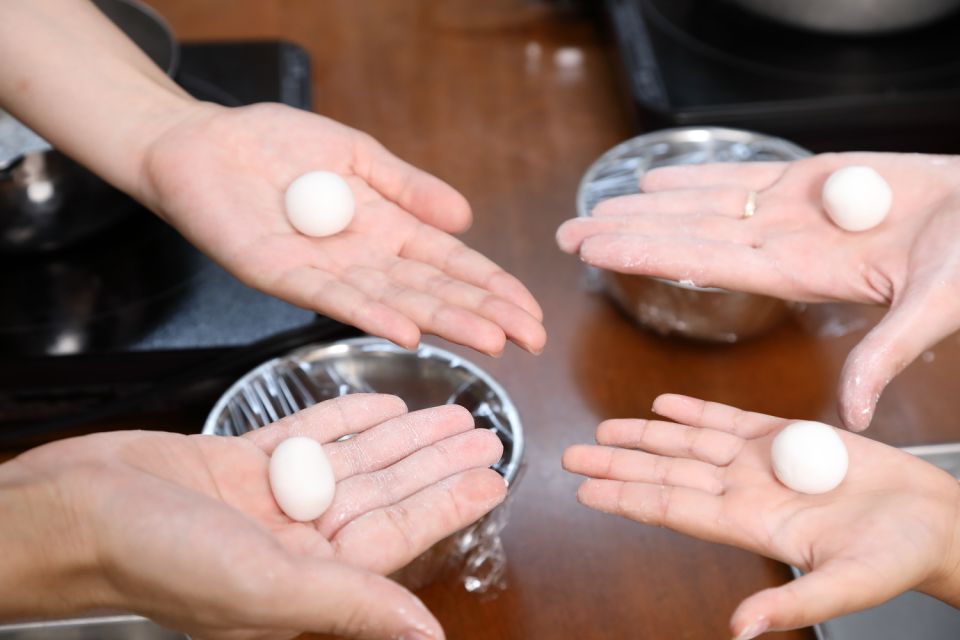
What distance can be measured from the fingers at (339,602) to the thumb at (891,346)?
1.64 feet

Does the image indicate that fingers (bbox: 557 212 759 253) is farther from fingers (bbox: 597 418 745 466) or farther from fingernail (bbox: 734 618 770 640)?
fingernail (bbox: 734 618 770 640)

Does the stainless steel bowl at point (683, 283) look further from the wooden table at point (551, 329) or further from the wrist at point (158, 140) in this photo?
the wrist at point (158, 140)

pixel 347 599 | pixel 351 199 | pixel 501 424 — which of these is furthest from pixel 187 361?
pixel 347 599

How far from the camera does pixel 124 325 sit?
1.37 metres

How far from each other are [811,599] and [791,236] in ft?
1.98

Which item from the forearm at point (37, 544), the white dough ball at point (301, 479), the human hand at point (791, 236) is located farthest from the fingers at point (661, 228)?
the forearm at point (37, 544)

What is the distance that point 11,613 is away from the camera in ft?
2.99

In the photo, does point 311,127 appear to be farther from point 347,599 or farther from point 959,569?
point 959,569

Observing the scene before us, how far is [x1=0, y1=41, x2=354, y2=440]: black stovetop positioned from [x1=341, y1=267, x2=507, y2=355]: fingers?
0.14 meters

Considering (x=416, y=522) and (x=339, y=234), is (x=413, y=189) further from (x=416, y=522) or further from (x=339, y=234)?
(x=416, y=522)

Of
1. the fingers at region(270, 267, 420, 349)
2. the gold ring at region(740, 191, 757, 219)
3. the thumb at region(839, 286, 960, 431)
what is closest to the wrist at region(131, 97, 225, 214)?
the fingers at region(270, 267, 420, 349)

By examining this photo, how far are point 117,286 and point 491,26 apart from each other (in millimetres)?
1033

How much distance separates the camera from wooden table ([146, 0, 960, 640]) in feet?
3.85

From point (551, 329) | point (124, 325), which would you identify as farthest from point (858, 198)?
point (124, 325)
